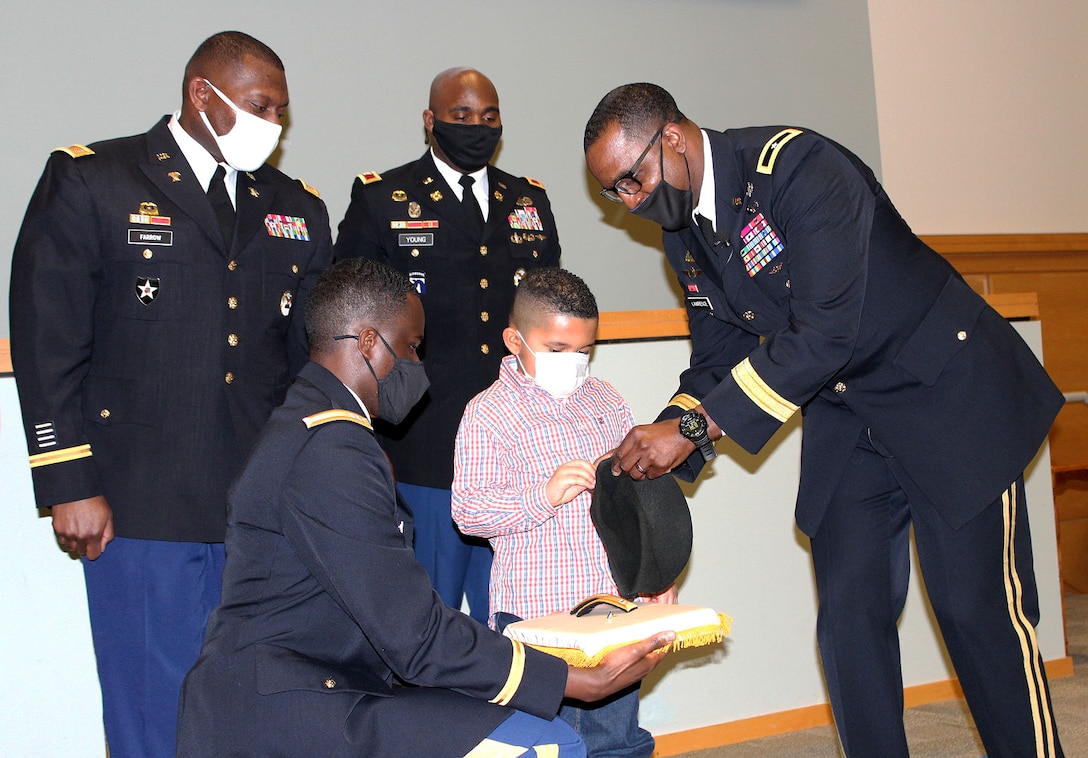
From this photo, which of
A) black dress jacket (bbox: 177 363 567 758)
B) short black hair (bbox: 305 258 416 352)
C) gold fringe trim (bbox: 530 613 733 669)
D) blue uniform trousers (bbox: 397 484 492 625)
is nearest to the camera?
black dress jacket (bbox: 177 363 567 758)

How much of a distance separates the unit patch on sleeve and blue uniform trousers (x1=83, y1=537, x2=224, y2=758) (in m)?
0.89

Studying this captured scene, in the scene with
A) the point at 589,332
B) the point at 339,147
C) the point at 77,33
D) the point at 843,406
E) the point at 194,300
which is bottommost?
the point at 843,406

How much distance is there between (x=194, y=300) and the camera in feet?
8.73

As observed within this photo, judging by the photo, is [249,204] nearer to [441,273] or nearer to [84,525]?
[441,273]

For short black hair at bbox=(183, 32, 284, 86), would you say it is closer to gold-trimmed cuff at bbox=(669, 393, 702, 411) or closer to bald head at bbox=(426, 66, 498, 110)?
bald head at bbox=(426, 66, 498, 110)

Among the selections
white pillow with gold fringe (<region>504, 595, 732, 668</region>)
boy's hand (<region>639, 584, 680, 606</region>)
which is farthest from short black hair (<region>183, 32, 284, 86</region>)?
boy's hand (<region>639, 584, 680, 606</region>)

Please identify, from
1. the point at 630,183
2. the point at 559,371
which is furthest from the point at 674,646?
the point at 630,183

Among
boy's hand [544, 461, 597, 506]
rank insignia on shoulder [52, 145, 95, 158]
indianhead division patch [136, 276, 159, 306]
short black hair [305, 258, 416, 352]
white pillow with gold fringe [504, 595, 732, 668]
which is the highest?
rank insignia on shoulder [52, 145, 95, 158]

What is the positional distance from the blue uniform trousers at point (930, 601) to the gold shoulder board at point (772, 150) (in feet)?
2.33

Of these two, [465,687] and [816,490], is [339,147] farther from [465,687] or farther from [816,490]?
[465,687]

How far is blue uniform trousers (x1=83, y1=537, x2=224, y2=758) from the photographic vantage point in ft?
8.20

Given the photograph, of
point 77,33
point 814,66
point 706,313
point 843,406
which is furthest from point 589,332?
point 814,66

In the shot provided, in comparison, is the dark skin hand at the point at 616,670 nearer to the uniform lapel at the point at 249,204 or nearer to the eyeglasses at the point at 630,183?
the eyeglasses at the point at 630,183

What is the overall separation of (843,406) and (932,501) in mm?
317
